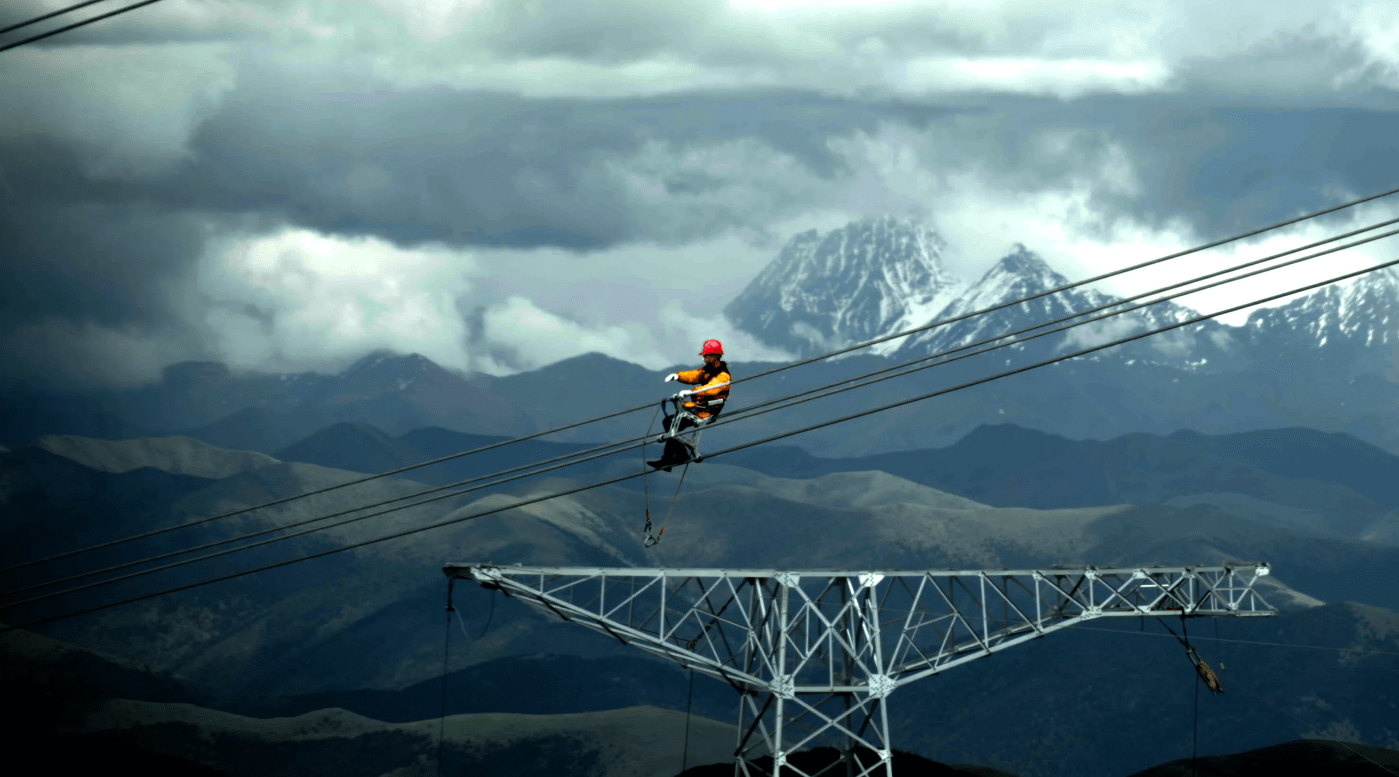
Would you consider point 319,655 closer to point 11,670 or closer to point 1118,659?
point 11,670

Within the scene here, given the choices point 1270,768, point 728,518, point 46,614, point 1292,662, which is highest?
point 728,518

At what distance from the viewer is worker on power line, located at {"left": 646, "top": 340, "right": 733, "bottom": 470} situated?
2573 centimetres

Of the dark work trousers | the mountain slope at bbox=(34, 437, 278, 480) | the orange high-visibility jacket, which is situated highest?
the mountain slope at bbox=(34, 437, 278, 480)

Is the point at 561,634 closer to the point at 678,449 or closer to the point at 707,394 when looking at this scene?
the point at 678,449

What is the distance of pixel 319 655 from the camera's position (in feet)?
492

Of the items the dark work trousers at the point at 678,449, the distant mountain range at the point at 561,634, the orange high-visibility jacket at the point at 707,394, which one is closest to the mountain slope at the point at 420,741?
the distant mountain range at the point at 561,634

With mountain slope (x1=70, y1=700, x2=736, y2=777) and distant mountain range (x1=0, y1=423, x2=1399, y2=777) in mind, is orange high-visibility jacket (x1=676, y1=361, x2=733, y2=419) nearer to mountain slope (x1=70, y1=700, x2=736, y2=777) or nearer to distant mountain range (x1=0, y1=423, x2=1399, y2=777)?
mountain slope (x1=70, y1=700, x2=736, y2=777)

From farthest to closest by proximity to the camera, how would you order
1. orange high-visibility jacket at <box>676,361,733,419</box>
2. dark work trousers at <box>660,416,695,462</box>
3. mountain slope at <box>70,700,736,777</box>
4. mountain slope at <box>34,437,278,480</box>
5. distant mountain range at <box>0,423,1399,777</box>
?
mountain slope at <box>34,437,278,480</box> < distant mountain range at <box>0,423,1399,777</box> < mountain slope at <box>70,700,736,777</box> < dark work trousers at <box>660,416,695,462</box> < orange high-visibility jacket at <box>676,361,733,419</box>

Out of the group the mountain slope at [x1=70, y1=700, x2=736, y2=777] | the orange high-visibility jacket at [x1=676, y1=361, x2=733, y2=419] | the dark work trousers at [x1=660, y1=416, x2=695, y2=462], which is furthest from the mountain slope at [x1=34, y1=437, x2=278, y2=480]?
the orange high-visibility jacket at [x1=676, y1=361, x2=733, y2=419]

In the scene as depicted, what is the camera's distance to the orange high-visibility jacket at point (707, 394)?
25.7 metres

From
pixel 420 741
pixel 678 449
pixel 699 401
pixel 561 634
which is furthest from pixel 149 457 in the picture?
pixel 699 401

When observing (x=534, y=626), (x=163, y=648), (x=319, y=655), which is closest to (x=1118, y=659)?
(x=534, y=626)

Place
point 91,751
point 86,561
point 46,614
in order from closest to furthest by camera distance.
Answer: point 91,751 → point 46,614 → point 86,561

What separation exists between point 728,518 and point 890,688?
145 meters
